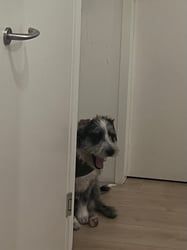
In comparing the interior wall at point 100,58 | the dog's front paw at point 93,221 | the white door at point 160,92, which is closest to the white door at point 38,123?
the dog's front paw at point 93,221

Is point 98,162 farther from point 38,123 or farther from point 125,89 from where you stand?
point 38,123

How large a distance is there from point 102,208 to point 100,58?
1.12 metres

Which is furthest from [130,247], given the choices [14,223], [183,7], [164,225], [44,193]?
[183,7]

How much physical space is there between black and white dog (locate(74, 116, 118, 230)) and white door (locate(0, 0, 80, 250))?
53 centimetres

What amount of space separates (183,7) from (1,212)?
2.39 meters

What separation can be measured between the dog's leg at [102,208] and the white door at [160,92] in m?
0.78

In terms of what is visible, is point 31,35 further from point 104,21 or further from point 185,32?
point 185,32

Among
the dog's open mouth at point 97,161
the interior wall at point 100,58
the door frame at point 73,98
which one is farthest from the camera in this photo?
the interior wall at point 100,58

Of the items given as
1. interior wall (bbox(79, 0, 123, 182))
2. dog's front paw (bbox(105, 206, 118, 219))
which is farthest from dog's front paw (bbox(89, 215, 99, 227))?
interior wall (bbox(79, 0, 123, 182))

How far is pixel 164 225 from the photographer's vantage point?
2354 millimetres

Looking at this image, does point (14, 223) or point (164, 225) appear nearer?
point (14, 223)

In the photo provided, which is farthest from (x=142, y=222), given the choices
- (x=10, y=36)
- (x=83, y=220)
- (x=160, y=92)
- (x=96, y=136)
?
(x=10, y=36)

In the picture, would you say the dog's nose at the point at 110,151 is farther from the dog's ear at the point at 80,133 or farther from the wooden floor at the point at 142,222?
the wooden floor at the point at 142,222

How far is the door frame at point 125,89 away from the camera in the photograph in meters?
3.03
